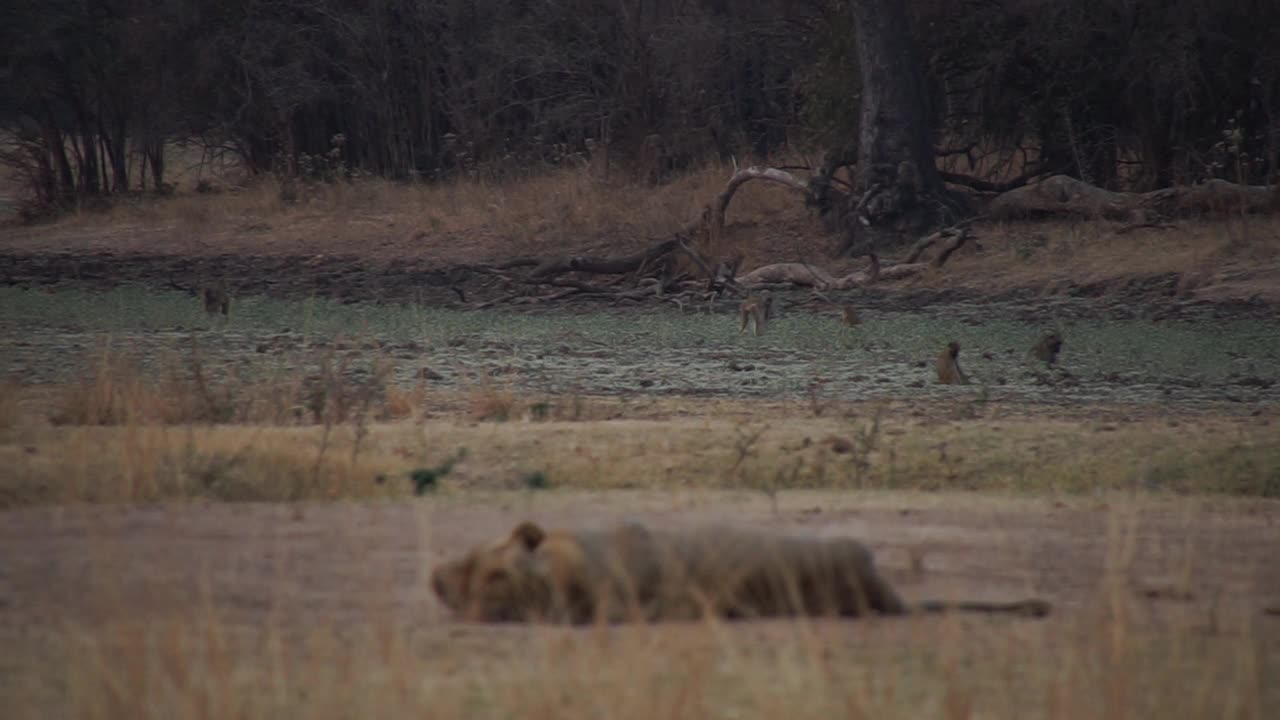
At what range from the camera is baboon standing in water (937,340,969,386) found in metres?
12.7

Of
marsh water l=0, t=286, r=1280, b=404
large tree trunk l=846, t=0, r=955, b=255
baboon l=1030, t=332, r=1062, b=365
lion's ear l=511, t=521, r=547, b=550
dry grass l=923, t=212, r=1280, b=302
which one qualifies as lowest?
marsh water l=0, t=286, r=1280, b=404

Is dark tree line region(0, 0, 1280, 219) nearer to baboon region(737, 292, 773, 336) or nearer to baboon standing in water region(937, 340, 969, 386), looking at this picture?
baboon region(737, 292, 773, 336)

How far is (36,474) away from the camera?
762 centimetres

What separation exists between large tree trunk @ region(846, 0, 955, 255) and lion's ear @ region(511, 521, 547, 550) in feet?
57.9

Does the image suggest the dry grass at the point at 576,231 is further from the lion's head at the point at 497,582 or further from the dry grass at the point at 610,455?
the lion's head at the point at 497,582

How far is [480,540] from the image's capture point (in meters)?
6.29

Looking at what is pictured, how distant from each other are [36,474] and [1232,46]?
1761 cm

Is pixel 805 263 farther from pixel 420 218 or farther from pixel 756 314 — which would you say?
pixel 420 218

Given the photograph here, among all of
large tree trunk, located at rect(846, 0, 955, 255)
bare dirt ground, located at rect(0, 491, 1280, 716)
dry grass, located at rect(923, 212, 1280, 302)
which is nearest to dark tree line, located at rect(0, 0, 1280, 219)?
large tree trunk, located at rect(846, 0, 955, 255)

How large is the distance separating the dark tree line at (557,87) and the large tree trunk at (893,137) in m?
1.22

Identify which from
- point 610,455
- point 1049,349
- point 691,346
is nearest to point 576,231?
point 691,346

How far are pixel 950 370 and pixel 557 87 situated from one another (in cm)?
1876

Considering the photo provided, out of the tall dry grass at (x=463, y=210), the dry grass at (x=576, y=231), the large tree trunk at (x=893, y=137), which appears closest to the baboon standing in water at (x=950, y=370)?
the dry grass at (x=576, y=231)

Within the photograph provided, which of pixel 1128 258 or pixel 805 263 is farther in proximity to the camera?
pixel 805 263
